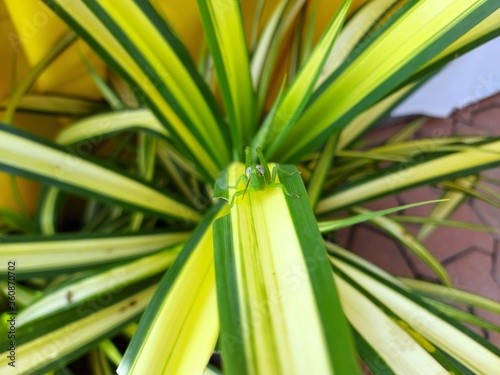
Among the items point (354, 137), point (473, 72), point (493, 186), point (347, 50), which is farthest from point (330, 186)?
point (473, 72)

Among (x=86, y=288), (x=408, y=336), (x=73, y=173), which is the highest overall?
(x=73, y=173)

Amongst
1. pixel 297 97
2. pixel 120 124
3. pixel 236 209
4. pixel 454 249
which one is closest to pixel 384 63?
pixel 297 97

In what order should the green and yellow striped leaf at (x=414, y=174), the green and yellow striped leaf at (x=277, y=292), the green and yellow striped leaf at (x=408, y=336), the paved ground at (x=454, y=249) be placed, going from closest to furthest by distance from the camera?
the green and yellow striped leaf at (x=277, y=292)
the green and yellow striped leaf at (x=408, y=336)
the green and yellow striped leaf at (x=414, y=174)
the paved ground at (x=454, y=249)

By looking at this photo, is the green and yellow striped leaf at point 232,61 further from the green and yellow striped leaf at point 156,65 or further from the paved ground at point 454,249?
the paved ground at point 454,249

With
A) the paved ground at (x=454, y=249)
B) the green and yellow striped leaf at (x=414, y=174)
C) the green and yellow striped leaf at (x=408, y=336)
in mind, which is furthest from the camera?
the paved ground at (x=454, y=249)

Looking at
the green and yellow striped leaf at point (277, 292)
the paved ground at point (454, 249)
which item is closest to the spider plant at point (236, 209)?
the green and yellow striped leaf at point (277, 292)

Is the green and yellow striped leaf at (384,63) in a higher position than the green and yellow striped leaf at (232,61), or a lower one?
lower

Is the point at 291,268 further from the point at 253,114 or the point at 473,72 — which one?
the point at 473,72

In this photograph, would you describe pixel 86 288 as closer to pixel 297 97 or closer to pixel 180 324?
pixel 180 324

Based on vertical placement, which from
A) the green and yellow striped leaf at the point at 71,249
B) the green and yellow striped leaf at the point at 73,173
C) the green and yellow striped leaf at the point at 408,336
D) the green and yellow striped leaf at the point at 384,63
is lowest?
the green and yellow striped leaf at the point at 408,336
